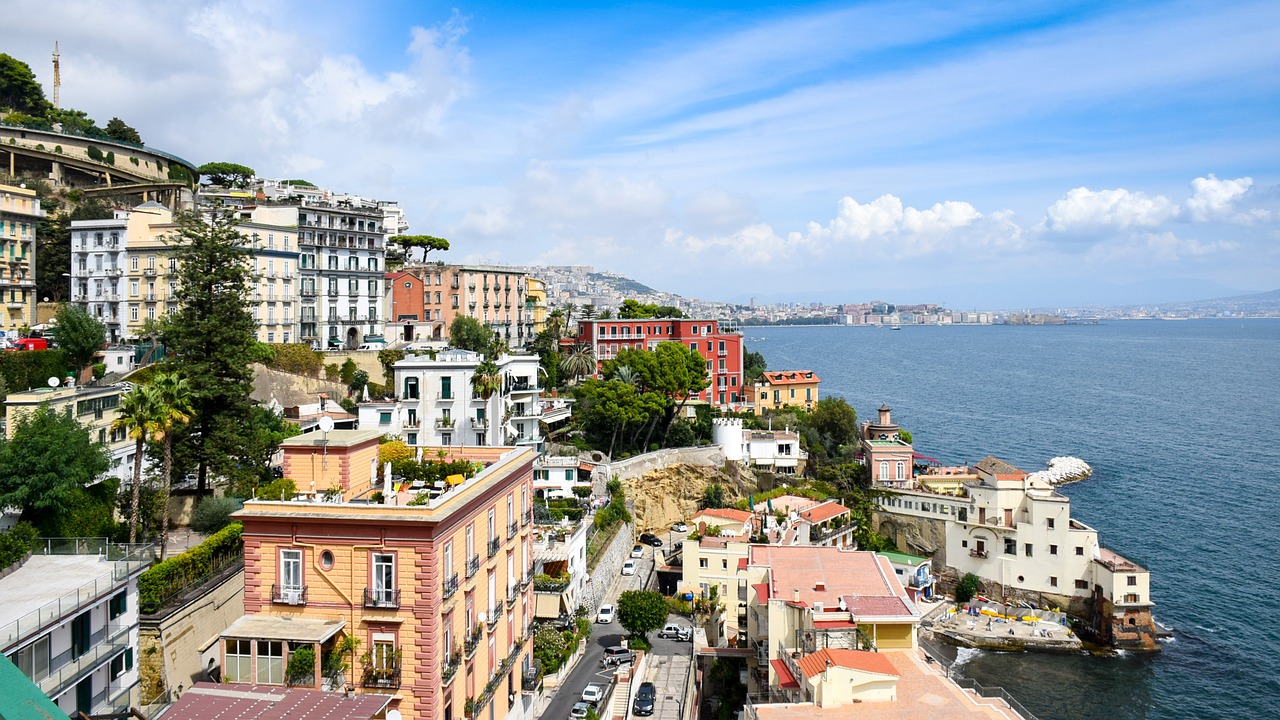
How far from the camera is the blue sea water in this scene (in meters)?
37.3

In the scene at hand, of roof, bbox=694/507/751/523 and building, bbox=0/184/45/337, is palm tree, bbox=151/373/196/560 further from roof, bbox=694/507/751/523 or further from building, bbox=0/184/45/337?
building, bbox=0/184/45/337

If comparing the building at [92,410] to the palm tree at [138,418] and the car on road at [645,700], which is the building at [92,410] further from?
the car on road at [645,700]

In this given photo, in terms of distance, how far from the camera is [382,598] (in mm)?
17297

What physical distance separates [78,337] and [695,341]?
4473cm

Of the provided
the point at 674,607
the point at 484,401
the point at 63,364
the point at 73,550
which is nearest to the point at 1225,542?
the point at 674,607

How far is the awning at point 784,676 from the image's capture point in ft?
68.9

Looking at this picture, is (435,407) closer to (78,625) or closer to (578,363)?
(78,625)

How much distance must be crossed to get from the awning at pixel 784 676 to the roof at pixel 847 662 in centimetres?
78

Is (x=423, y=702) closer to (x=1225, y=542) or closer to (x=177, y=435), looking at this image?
(x=177, y=435)

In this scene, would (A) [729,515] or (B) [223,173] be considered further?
(B) [223,173]

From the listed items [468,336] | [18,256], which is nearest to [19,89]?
[18,256]

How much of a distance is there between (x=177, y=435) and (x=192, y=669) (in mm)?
10226

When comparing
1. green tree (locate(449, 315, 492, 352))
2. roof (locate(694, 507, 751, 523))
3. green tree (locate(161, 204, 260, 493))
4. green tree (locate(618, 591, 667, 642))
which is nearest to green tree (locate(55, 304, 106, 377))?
green tree (locate(161, 204, 260, 493))

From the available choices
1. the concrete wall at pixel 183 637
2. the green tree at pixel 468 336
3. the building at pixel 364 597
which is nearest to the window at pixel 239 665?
the building at pixel 364 597
